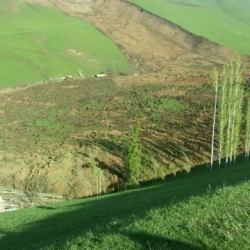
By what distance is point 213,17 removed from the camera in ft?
534

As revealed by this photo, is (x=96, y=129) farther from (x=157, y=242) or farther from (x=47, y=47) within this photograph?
(x=47, y=47)

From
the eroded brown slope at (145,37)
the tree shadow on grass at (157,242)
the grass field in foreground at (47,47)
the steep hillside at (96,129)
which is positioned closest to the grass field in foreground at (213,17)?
the eroded brown slope at (145,37)

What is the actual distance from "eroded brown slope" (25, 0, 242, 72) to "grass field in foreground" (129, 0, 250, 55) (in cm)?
388

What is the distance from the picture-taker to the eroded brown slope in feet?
415

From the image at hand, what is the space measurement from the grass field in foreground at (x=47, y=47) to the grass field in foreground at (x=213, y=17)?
3356 cm

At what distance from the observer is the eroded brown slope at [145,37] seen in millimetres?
126562

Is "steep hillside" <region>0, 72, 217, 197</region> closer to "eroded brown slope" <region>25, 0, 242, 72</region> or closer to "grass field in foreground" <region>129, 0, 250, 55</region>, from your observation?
"eroded brown slope" <region>25, 0, 242, 72</region>

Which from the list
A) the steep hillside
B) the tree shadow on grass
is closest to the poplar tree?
the steep hillside

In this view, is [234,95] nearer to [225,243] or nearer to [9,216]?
[9,216]

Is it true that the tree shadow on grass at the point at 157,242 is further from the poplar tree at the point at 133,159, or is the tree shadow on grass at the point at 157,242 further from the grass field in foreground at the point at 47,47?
the grass field in foreground at the point at 47,47

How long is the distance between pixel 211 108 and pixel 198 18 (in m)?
95.0

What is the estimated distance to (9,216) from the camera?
32000 millimetres

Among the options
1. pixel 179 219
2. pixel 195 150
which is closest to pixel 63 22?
pixel 195 150

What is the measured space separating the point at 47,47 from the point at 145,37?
38.1 meters
